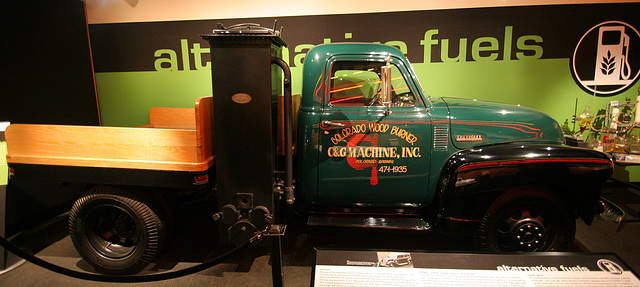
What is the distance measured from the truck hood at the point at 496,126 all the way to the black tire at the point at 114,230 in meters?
2.53

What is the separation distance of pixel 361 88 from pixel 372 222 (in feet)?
3.70

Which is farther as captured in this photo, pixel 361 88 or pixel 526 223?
pixel 361 88

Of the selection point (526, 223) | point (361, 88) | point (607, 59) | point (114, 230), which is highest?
point (607, 59)

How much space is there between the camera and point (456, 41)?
3789 millimetres

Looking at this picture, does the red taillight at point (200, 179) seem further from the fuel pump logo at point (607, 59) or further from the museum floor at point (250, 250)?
the fuel pump logo at point (607, 59)

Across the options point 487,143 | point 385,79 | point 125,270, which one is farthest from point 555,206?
point 125,270

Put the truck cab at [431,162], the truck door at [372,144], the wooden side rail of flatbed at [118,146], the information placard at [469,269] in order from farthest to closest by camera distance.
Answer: the truck door at [372,144] < the truck cab at [431,162] < the wooden side rail of flatbed at [118,146] < the information placard at [469,269]

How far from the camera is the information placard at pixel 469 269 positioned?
149 centimetres

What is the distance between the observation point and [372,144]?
2.33 metres

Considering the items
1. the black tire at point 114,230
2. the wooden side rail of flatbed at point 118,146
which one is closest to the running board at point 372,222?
the wooden side rail of flatbed at point 118,146

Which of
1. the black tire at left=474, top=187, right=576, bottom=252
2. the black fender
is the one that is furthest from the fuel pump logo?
the black tire at left=474, top=187, right=576, bottom=252

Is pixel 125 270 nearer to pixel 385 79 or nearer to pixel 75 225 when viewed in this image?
pixel 75 225

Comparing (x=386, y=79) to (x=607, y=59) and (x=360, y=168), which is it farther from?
(x=607, y=59)

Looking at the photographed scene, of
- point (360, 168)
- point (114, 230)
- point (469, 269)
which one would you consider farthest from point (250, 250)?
point (469, 269)
